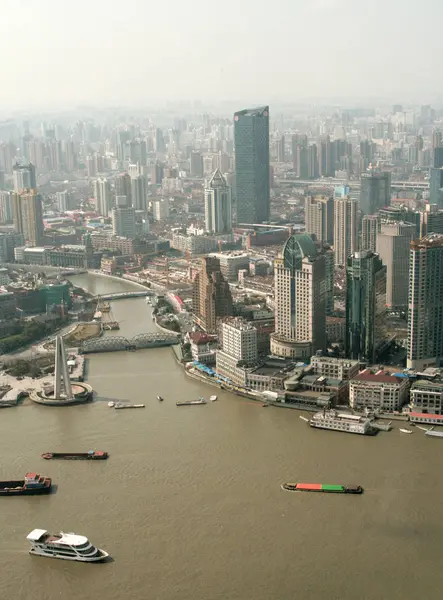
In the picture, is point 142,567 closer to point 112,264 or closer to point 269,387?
point 269,387

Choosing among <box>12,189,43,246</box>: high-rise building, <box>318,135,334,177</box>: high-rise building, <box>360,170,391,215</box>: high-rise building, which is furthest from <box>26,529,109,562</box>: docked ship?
<box>318,135,334,177</box>: high-rise building

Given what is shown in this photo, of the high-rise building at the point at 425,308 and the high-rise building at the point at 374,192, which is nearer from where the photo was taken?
the high-rise building at the point at 425,308

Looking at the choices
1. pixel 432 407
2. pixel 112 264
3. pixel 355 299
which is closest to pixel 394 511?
pixel 432 407

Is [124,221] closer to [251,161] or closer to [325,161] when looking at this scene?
[251,161]

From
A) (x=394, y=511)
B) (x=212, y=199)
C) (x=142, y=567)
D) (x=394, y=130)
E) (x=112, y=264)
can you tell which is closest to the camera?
(x=142, y=567)

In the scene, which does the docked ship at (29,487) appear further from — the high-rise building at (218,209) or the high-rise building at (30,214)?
the high-rise building at (218,209)

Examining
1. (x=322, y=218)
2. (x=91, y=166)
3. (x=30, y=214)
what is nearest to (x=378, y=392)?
(x=322, y=218)

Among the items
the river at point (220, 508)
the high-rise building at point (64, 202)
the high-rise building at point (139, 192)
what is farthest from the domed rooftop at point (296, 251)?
the high-rise building at point (64, 202)
